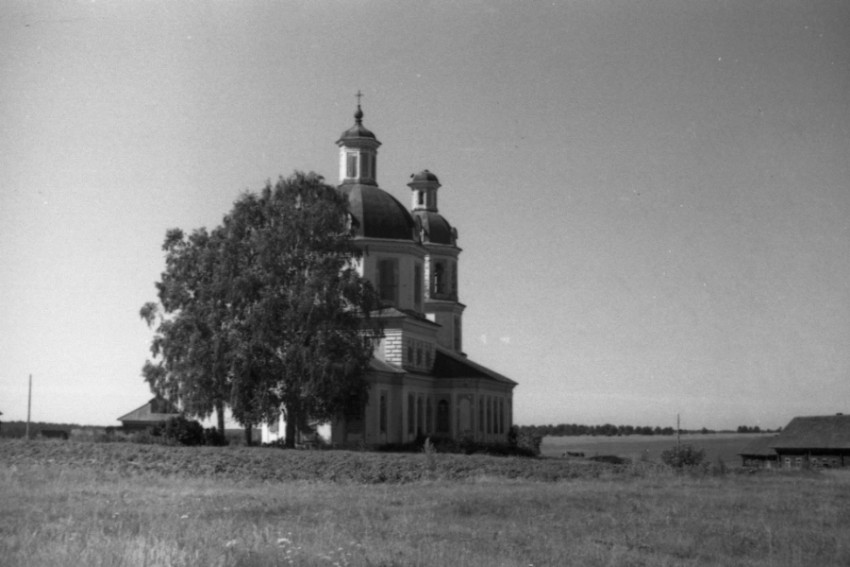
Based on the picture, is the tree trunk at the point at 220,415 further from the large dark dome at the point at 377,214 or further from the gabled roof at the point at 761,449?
the gabled roof at the point at 761,449

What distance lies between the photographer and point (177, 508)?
2200 cm

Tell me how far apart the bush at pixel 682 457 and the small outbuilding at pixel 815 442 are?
82.1ft

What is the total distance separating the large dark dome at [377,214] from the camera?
54812 mm

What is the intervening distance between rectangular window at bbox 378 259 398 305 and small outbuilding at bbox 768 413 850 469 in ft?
87.0

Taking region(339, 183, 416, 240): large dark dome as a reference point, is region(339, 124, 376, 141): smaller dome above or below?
above

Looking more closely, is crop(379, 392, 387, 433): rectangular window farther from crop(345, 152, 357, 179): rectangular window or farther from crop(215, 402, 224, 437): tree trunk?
crop(345, 152, 357, 179): rectangular window

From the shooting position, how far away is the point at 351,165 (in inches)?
2264

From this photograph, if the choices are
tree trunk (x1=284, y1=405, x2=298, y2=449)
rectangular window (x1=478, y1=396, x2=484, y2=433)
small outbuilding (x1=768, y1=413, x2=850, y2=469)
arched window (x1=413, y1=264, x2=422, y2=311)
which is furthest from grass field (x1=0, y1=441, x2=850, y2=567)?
small outbuilding (x1=768, y1=413, x2=850, y2=469)

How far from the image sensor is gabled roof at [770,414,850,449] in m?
65.2

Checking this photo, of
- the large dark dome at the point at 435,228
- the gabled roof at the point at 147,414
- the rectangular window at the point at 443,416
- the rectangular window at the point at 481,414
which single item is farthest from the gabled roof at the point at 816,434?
the gabled roof at the point at 147,414

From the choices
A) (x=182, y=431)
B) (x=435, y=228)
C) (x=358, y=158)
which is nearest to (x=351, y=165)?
(x=358, y=158)

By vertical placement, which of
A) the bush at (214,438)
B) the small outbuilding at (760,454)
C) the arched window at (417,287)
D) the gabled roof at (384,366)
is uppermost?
the arched window at (417,287)

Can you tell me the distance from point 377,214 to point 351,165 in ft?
13.0

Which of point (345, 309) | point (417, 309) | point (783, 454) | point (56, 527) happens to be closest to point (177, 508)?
point (56, 527)
